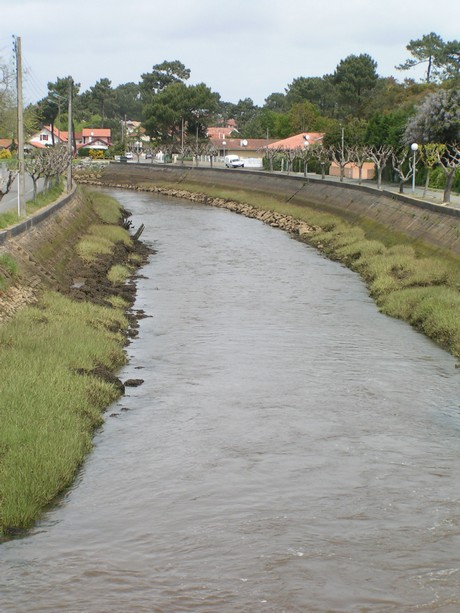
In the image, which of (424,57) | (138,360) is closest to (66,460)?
(138,360)

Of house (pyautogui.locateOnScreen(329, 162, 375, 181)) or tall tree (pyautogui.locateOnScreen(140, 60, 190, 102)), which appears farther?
tall tree (pyautogui.locateOnScreen(140, 60, 190, 102))

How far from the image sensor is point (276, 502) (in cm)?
1556

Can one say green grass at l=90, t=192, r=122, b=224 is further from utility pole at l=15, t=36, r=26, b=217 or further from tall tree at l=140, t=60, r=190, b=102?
tall tree at l=140, t=60, r=190, b=102

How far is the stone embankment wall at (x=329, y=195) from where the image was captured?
45.9 metres

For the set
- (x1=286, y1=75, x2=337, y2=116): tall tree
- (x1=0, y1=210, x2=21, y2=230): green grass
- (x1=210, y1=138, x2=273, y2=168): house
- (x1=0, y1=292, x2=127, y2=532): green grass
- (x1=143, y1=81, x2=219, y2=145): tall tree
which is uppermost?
(x1=286, y1=75, x2=337, y2=116): tall tree

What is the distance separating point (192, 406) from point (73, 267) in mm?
19344

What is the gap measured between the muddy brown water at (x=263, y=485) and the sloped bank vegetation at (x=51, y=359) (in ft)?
1.61

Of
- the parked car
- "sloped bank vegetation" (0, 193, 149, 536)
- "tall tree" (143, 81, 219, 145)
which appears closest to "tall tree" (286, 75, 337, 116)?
"tall tree" (143, 81, 219, 145)

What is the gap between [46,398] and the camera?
18750mm

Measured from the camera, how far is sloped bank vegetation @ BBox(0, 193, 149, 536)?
609 inches

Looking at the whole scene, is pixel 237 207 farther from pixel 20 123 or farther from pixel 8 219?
pixel 8 219

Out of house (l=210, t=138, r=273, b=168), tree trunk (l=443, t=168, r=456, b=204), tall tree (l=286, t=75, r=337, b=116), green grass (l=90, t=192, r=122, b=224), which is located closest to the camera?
tree trunk (l=443, t=168, r=456, b=204)

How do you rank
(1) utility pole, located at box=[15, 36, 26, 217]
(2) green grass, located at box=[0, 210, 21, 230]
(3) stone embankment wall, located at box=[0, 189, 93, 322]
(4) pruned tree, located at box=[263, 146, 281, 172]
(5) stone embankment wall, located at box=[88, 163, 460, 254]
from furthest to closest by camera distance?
(4) pruned tree, located at box=[263, 146, 281, 172]
(5) stone embankment wall, located at box=[88, 163, 460, 254]
(1) utility pole, located at box=[15, 36, 26, 217]
(2) green grass, located at box=[0, 210, 21, 230]
(3) stone embankment wall, located at box=[0, 189, 93, 322]

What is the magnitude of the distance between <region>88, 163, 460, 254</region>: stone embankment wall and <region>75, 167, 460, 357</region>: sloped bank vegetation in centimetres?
57
